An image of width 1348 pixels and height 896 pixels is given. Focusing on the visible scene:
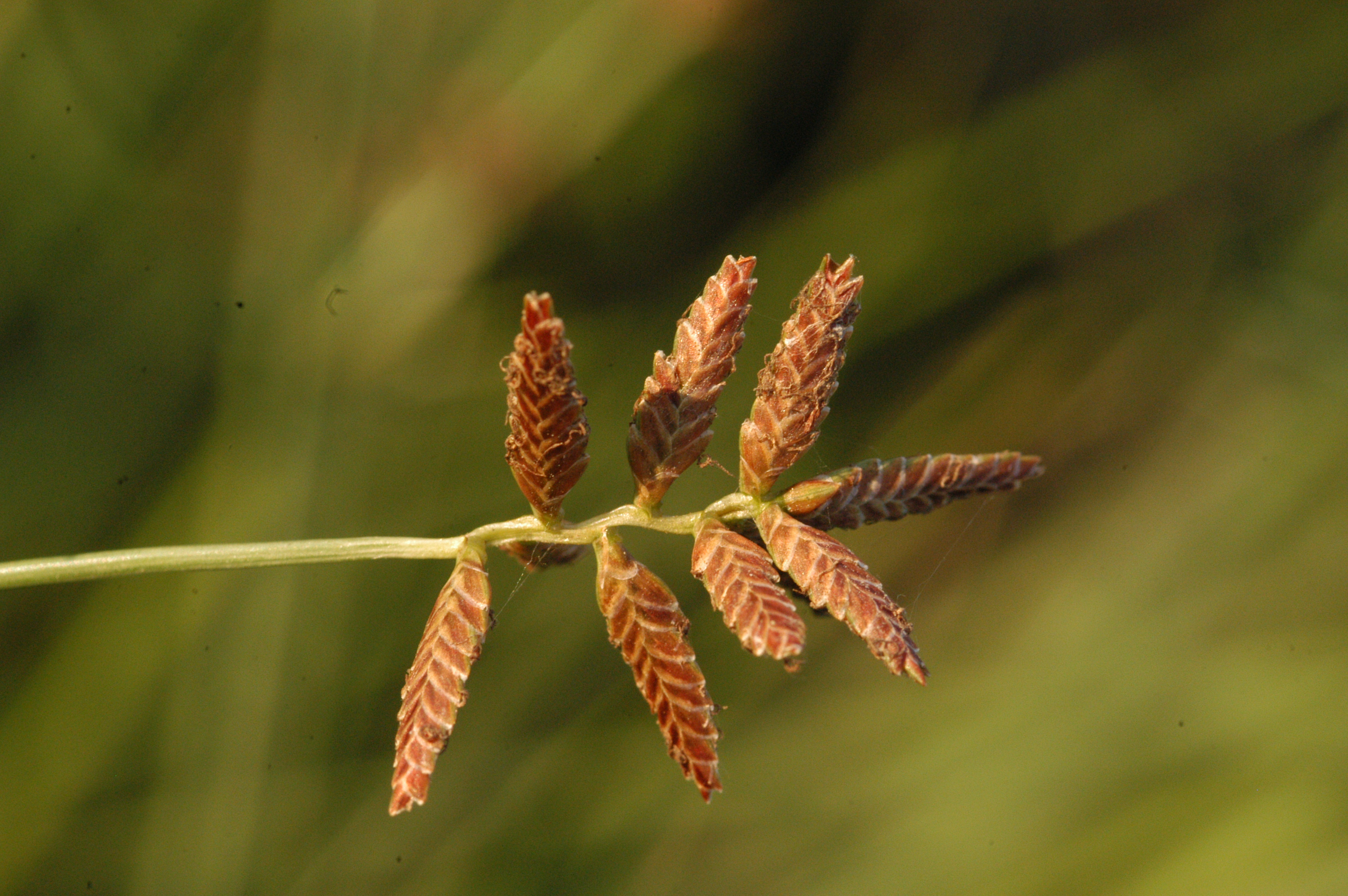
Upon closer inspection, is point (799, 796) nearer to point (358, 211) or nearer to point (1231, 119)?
point (358, 211)

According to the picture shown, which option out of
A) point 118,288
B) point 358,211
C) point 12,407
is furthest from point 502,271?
point 12,407

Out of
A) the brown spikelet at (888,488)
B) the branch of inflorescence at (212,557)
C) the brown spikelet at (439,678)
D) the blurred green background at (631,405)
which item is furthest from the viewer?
the blurred green background at (631,405)

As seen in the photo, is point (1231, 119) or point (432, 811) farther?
point (1231, 119)

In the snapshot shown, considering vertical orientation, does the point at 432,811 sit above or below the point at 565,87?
below

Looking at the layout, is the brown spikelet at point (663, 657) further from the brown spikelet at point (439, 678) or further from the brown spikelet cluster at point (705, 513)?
the brown spikelet at point (439, 678)

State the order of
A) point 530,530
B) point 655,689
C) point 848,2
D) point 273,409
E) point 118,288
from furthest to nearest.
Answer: point 848,2 → point 273,409 → point 118,288 → point 530,530 → point 655,689

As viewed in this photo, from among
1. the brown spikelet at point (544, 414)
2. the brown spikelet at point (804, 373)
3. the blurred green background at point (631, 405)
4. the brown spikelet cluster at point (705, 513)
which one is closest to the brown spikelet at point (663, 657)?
the brown spikelet cluster at point (705, 513)

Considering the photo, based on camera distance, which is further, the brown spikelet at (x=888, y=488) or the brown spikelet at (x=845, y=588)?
the brown spikelet at (x=888, y=488)

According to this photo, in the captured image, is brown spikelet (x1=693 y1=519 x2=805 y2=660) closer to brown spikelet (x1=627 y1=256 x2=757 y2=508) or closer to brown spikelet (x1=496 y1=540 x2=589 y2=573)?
brown spikelet (x1=627 y1=256 x2=757 y2=508)
